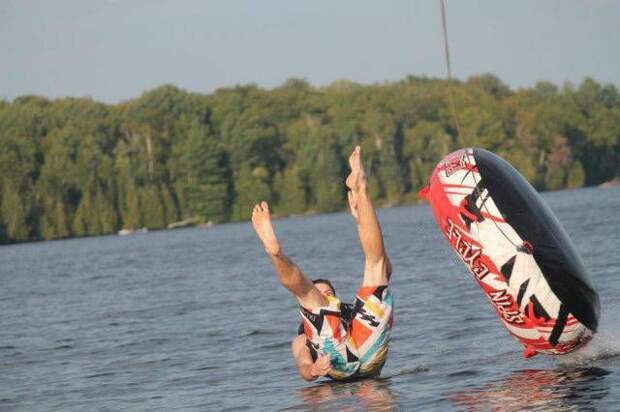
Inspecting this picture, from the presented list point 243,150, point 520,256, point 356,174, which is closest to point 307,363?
point 356,174

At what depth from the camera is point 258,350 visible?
1873 centimetres

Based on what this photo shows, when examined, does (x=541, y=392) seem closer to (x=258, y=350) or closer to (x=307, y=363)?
(x=307, y=363)

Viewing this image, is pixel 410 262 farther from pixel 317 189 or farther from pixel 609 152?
pixel 609 152

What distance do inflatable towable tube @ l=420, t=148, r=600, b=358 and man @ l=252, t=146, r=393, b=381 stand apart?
98 cm

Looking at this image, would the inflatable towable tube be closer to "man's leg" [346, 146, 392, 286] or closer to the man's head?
"man's leg" [346, 146, 392, 286]

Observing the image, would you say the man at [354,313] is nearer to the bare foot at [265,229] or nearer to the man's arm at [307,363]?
the man's arm at [307,363]

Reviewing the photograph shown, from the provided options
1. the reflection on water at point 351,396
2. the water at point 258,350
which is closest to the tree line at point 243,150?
the water at point 258,350

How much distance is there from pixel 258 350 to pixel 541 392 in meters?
6.86

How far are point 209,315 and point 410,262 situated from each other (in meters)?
12.1

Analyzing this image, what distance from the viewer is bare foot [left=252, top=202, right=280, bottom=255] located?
12.9 m

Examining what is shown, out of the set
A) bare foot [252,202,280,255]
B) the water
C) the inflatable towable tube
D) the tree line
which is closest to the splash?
the water

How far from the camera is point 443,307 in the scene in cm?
2238

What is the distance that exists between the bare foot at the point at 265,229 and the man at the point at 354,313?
0.11 m

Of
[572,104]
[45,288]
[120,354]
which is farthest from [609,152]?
[120,354]
